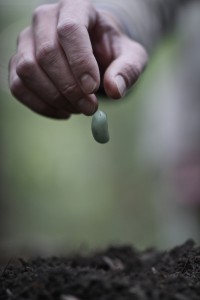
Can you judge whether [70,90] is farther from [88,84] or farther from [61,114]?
[61,114]

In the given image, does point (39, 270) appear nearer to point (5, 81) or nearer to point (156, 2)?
point (5, 81)

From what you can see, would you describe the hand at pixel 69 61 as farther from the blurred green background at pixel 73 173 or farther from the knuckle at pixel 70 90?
the blurred green background at pixel 73 173

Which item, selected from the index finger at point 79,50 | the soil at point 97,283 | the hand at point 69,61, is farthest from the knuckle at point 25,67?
the soil at point 97,283

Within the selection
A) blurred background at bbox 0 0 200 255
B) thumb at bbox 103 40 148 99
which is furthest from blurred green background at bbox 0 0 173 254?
thumb at bbox 103 40 148 99

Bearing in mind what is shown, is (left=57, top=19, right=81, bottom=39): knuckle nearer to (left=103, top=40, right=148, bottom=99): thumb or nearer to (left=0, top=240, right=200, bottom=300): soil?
(left=103, top=40, right=148, bottom=99): thumb

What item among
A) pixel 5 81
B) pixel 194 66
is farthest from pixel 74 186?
pixel 5 81

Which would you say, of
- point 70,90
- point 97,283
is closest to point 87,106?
point 70,90
